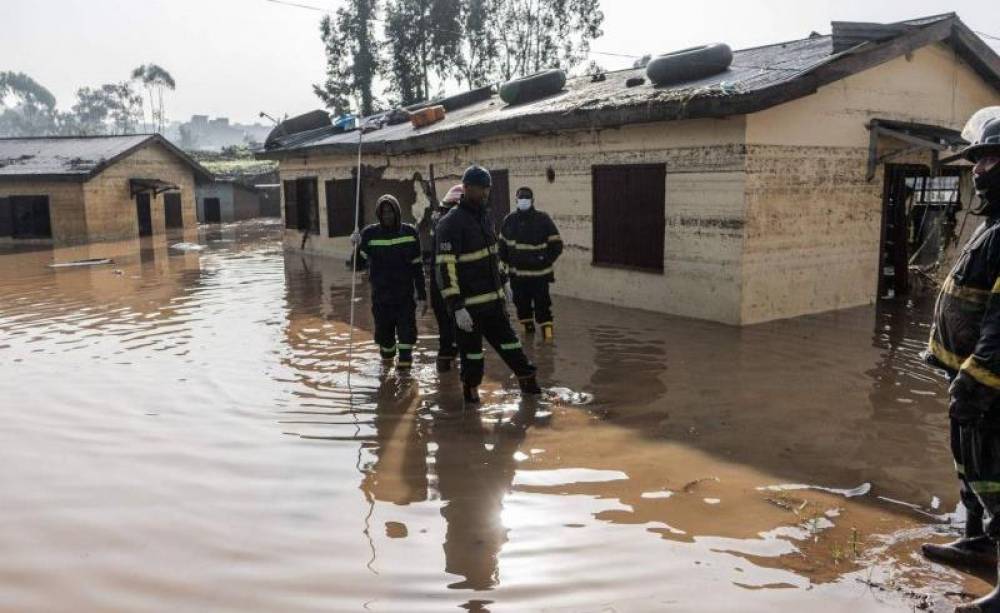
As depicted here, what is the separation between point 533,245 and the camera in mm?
8383

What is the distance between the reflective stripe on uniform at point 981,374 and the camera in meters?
3.01

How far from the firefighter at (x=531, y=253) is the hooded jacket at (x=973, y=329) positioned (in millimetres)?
5050

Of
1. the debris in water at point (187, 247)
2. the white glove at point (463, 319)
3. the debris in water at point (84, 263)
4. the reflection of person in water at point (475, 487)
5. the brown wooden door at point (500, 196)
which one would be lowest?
the reflection of person in water at point (475, 487)

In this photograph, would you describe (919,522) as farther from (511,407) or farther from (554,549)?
(511,407)

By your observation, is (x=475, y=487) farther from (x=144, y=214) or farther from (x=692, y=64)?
(x=144, y=214)

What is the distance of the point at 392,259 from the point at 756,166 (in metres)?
4.69

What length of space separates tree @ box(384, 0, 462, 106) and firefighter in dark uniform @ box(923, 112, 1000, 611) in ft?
118

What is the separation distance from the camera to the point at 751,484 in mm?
4523

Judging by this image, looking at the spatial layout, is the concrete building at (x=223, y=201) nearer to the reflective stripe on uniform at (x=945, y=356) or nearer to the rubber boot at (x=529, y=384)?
the rubber boot at (x=529, y=384)

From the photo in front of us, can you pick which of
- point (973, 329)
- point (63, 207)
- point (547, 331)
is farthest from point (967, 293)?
point (63, 207)

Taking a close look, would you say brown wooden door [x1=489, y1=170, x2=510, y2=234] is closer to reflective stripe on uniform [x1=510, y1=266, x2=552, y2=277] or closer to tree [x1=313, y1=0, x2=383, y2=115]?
reflective stripe on uniform [x1=510, y1=266, x2=552, y2=277]

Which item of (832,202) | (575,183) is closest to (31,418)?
(575,183)

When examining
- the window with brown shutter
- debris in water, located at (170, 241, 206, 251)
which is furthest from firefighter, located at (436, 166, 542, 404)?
debris in water, located at (170, 241, 206, 251)

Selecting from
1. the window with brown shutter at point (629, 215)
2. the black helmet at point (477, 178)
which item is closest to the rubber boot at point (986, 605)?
the black helmet at point (477, 178)
